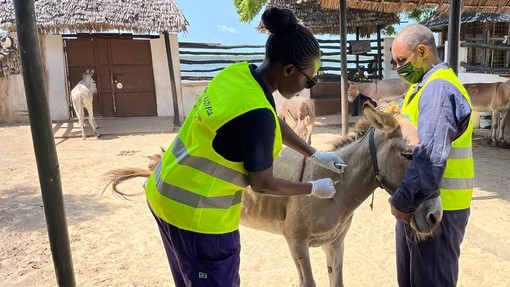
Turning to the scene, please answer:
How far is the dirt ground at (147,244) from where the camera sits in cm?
327

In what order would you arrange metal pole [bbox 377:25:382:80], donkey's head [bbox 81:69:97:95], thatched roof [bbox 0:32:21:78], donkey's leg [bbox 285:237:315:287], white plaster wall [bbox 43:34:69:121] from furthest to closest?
metal pole [bbox 377:25:382:80], white plaster wall [bbox 43:34:69:121], thatched roof [bbox 0:32:21:78], donkey's head [bbox 81:69:97:95], donkey's leg [bbox 285:237:315:287]

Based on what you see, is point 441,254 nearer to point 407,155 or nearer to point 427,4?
point 407,155

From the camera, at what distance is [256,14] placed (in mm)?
19984

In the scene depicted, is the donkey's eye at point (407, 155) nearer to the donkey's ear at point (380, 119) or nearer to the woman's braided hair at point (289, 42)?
the donkey's ear at point (380, 119)

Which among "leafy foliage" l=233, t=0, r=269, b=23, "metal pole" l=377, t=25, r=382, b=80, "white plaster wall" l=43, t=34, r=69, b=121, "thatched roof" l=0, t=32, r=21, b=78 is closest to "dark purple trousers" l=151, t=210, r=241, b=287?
"white plaster wall" l=43, t=34, r=69, b=121

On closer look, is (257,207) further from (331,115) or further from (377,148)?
(331,115)

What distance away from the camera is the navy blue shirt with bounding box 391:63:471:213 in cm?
169

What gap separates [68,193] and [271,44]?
4.97m

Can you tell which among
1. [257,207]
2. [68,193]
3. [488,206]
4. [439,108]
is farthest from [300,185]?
[68,193]

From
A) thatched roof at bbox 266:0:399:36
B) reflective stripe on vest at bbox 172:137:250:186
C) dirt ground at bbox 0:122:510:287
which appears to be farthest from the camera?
thatched roof at bbox 266:0:399:36

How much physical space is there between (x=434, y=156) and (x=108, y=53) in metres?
12.2

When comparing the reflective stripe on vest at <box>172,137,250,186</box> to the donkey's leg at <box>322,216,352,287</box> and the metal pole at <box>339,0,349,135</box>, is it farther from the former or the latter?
the metal pole at <box>339,0,349,135</box>

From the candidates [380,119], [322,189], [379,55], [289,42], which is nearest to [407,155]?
[380,119]

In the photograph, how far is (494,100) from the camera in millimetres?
8406
